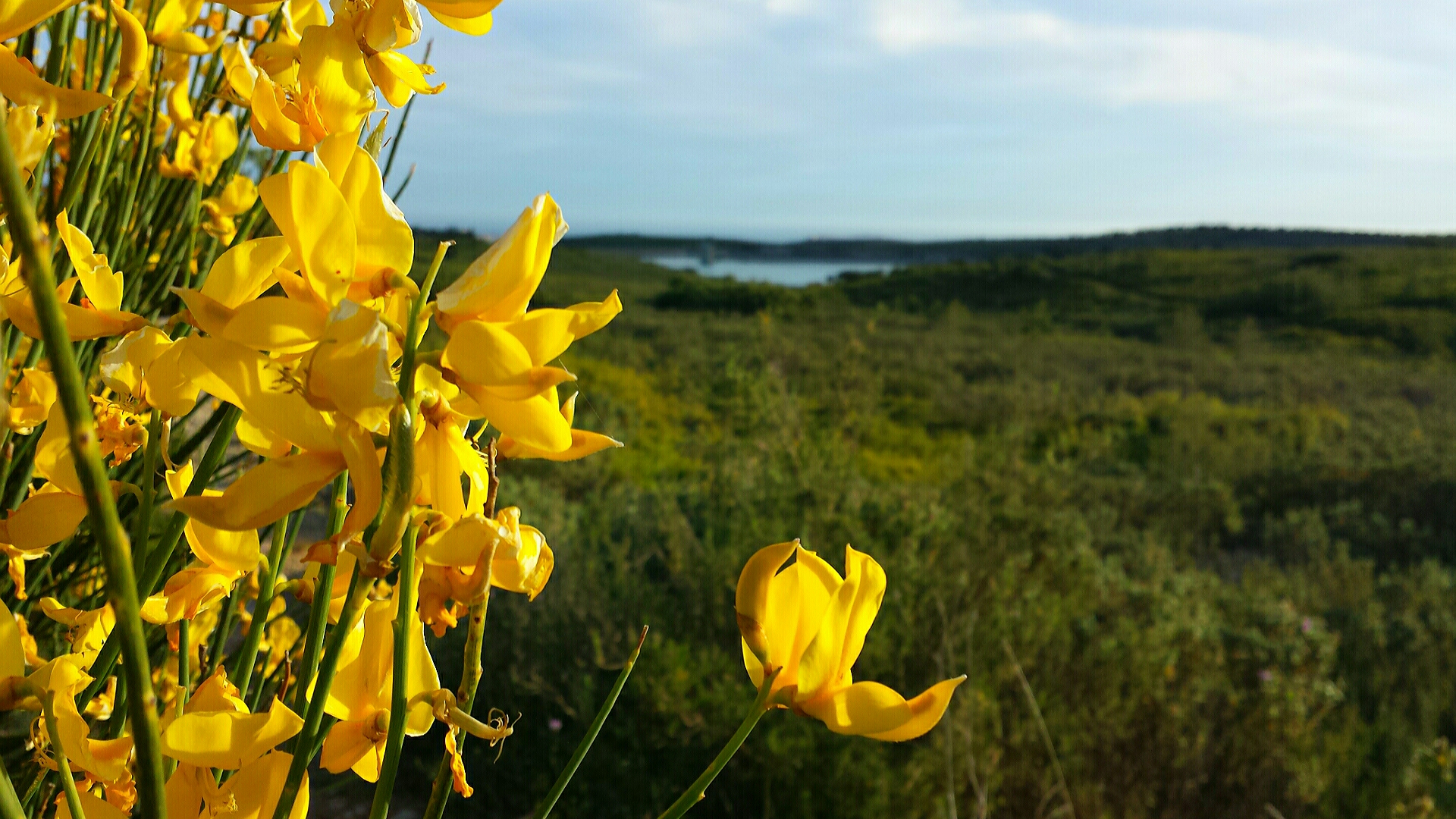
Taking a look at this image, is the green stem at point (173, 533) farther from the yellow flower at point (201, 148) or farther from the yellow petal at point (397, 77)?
the yellow flower at point (201, 148)

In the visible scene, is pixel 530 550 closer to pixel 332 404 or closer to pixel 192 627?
pixel 332 404

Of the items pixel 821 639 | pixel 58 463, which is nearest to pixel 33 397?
pixel 58 463

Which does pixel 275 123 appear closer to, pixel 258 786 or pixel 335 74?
pixel 335 74

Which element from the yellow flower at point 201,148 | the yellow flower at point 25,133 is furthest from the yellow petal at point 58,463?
the yellow flower at point 201,148

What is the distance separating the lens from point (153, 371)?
13.2 inches

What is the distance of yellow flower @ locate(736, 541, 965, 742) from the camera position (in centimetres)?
41

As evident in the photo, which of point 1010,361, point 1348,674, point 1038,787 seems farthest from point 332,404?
point 1010,361

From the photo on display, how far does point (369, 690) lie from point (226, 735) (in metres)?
0.07

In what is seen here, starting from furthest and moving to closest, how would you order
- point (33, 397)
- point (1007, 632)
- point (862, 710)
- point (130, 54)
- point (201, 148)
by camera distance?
point (1007, 632) → point (201, 148) → point (130, 54) → point (33, 397) → point (862, 710)

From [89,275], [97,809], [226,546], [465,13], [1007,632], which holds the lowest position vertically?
[1007,632]

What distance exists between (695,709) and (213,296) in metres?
2.02

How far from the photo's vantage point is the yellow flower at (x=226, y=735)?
1.07 feet

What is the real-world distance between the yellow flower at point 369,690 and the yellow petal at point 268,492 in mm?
95

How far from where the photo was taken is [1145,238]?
29.8 m
